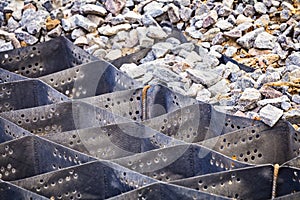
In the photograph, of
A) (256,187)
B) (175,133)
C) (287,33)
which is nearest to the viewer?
(256,187)

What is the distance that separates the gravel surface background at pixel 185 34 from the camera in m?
3.64

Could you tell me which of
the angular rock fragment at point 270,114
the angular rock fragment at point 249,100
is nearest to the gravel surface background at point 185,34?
the angular rock fragment at point 249,100

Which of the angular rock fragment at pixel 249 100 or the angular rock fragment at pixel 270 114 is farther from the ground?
the angular rock fragment at pixel 270 114

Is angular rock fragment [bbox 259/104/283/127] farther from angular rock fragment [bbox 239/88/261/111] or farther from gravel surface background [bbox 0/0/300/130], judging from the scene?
gravel surface background [bbox 0/0/300/130]

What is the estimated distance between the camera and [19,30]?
4.14 meters

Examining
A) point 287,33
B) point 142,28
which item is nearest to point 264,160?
point 287,33

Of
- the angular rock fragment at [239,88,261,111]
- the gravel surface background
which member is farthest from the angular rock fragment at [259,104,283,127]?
the gravel surface background

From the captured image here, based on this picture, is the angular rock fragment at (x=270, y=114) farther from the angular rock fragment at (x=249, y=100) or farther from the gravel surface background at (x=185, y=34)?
the gravel surface background at (x=185, y=34)

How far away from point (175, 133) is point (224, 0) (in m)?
1.16

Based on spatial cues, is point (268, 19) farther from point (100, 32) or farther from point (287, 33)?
point (100, 32)

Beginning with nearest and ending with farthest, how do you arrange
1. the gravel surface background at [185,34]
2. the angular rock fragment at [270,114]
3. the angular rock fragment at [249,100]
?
the angular rock fragment at [270,114] < the angular rock fragment at [249,100] < the gravel surface background at [185,34]

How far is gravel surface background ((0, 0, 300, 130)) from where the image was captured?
3.64 m

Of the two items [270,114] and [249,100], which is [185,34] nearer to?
[249,100]

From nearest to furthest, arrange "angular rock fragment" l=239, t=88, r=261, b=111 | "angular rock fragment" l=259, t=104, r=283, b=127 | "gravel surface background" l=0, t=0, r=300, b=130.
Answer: "angular rock fragment" l=259, t=104, r=283, b=127, "angular rock fragment" l=239, t=88, r=261, b=111, "gravel surface background" l=0, t=0, r=300, b=130
